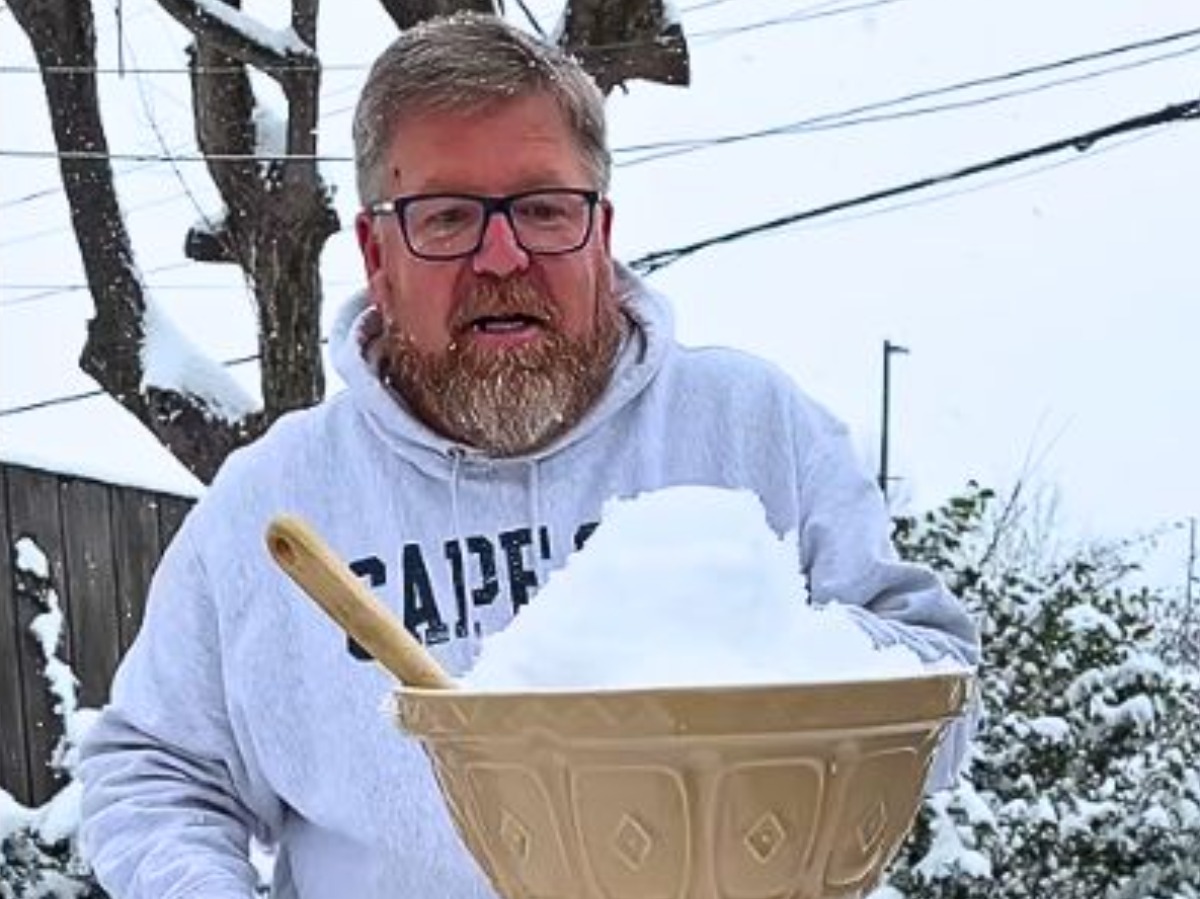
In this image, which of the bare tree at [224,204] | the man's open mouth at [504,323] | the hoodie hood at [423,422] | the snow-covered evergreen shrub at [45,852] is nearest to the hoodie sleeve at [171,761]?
the hoodie hood at [423,422]

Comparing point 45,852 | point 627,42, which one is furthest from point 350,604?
point 627,42

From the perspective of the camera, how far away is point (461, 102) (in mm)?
1341

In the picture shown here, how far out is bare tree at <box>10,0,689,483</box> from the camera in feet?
13.9

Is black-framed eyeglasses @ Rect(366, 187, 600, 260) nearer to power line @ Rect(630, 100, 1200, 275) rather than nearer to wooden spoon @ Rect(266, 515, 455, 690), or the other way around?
wooden spoon @ Rect(266, 515, 455, 690)

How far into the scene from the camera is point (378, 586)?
1451 mm

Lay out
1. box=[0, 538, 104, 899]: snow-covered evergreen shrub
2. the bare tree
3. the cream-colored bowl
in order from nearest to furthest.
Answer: the cream-colored bowl, box=[0, 538, 104, 899]: snow-covered evergreen shrub, the bare tree

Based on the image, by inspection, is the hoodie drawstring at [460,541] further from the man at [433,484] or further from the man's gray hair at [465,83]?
the man's gray hair at [465,83]

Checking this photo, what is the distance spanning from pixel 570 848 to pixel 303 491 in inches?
25.2

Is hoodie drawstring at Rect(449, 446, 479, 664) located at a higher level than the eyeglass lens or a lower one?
lower

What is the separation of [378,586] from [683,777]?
59 centimetres

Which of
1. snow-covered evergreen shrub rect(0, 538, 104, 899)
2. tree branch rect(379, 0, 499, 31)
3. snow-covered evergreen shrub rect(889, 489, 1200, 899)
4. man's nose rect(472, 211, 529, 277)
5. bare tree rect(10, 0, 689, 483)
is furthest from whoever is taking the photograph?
bare tree rect(10, 0, 689, 483)

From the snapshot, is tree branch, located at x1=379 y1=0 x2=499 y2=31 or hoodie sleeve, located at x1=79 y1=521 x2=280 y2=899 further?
tree branch, located at x1=379 y1=0 x2=499 y2=31

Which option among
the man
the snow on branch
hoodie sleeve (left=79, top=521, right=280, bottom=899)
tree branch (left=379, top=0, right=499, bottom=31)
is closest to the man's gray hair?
the man

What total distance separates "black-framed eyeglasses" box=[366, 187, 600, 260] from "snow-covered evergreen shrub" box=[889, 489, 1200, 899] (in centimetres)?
249
